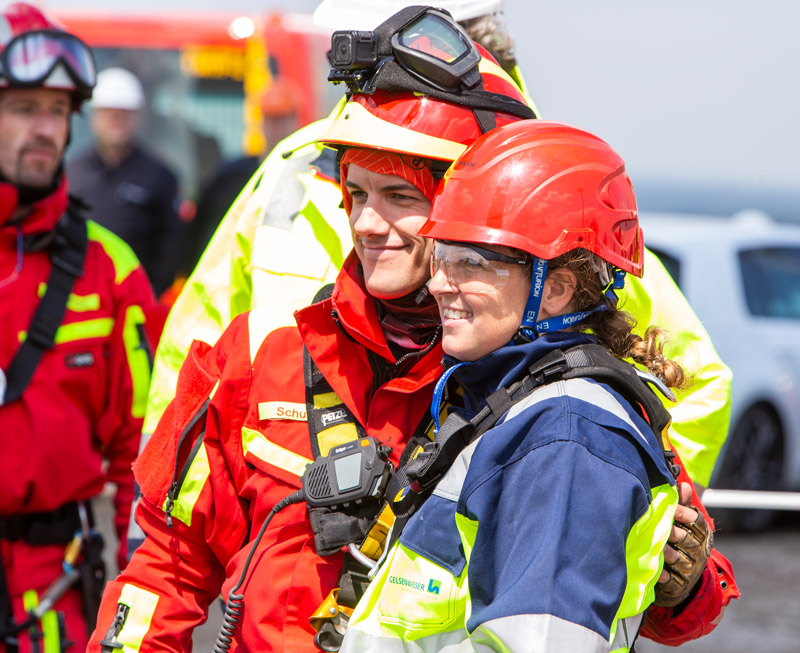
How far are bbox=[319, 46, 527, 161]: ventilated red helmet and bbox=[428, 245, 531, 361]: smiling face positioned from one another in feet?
1.34

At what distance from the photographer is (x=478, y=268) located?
2203mm

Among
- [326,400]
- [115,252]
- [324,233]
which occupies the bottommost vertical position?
[326,400]

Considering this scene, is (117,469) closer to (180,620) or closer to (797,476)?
(180,620)

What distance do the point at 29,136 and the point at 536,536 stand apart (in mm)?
2943

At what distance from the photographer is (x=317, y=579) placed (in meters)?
2.44

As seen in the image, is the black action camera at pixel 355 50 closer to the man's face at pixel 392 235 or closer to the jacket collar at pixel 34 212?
the man's face at pixel 392 235

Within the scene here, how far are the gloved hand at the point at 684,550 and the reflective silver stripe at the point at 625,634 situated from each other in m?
0.21

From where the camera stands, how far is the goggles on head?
100 inches

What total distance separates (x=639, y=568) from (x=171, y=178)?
8.29 metres

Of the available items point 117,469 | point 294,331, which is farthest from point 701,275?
point 294,331

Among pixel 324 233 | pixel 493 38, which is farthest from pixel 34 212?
pixel 493 38

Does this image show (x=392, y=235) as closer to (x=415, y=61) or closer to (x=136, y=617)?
(x=415, y=61)

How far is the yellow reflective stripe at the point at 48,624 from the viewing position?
3.78 m

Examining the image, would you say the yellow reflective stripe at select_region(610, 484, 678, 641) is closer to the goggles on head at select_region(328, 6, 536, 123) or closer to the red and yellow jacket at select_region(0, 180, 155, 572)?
the goggles on head at select_region(328, 6, 536, 123)
